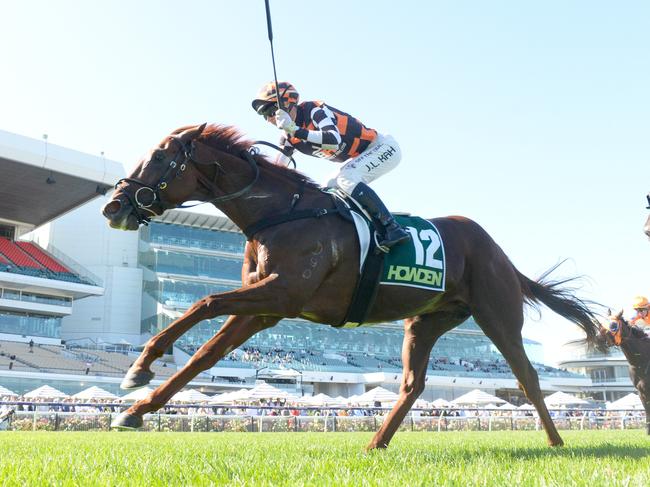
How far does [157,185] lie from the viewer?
5.15m

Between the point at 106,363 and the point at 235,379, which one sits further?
the point at 235,379

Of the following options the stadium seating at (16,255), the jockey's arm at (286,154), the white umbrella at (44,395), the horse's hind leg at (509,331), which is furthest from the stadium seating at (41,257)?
the horse's hind leg at (509,331)

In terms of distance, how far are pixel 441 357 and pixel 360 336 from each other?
892 cm

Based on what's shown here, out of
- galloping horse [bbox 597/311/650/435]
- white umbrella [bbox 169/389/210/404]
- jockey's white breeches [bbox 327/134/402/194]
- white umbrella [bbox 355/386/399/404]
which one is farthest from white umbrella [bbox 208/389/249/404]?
jockey's white breeches [bbox 327/134/402/194]

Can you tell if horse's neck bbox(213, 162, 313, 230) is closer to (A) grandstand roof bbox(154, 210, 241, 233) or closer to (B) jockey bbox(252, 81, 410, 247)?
(B) jockey bbox(252, 81, 410, 247)

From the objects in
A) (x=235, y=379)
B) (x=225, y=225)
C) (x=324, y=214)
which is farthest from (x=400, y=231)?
(x=225, y=225)

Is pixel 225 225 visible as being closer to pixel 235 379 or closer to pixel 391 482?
pixel 235 379

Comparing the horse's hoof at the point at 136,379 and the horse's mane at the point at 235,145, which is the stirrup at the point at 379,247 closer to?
the horse's mane at the point at 235,145

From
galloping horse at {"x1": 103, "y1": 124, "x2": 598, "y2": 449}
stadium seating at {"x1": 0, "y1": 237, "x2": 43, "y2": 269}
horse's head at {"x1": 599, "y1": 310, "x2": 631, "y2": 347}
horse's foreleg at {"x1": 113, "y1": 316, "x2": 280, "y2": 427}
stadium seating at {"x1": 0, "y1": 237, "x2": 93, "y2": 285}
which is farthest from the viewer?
stadium seating at {"x1": 0, "y1": 237, "x2": 43, "y2": 269}

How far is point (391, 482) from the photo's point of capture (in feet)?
10.1

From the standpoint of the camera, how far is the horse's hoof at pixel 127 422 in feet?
13.7

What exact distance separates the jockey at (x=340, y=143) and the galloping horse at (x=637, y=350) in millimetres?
6366

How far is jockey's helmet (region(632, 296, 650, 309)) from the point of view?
11112mm

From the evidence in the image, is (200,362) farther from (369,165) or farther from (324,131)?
(369,165)
